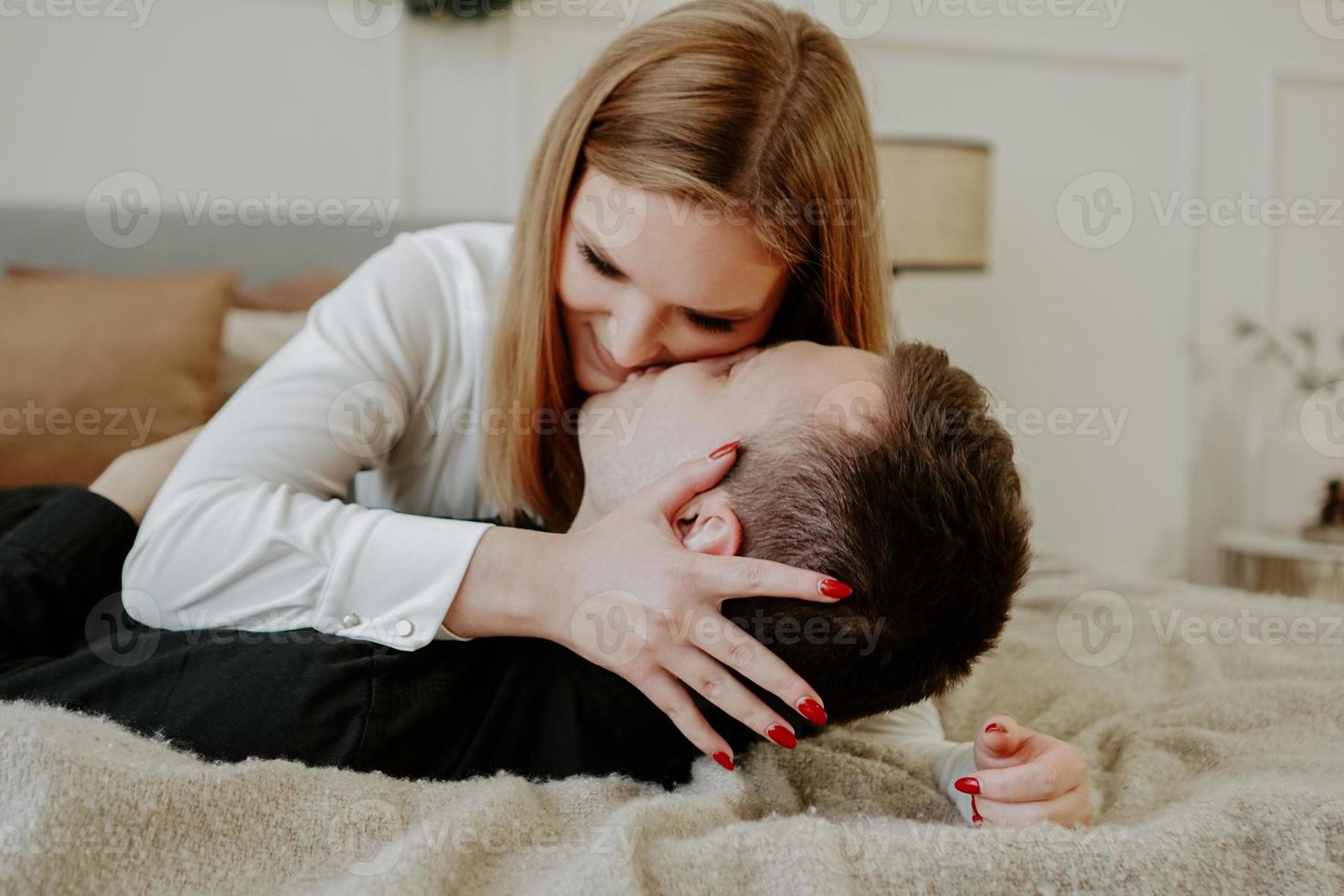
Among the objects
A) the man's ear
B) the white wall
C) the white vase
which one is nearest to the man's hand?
the man's ear

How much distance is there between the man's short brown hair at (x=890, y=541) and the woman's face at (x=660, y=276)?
0.24 metres

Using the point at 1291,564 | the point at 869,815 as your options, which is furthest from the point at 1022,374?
the point at 869,815

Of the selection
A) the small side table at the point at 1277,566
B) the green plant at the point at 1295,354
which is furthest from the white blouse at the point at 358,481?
the green plant at the point at 1295,354

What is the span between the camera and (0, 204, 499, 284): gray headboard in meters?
2.04

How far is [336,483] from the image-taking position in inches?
41.9

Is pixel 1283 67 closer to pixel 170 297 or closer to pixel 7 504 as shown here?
pixel 170 297

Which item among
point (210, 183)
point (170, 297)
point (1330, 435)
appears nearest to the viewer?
point (170, 297)

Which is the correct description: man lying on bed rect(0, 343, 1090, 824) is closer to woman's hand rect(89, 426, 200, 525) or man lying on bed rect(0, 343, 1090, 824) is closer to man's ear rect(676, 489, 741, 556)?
man's ear rect(676, 489, 741, 556)

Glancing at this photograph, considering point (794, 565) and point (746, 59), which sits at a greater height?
point (746, 59)

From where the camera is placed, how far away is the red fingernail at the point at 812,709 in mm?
698

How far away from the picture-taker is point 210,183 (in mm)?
2221

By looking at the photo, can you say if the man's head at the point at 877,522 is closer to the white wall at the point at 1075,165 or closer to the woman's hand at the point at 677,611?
the woman's hand at the point at 677,611

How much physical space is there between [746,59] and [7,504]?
3.09ft

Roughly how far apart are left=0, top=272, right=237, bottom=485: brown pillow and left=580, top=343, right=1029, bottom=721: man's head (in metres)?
1.15
